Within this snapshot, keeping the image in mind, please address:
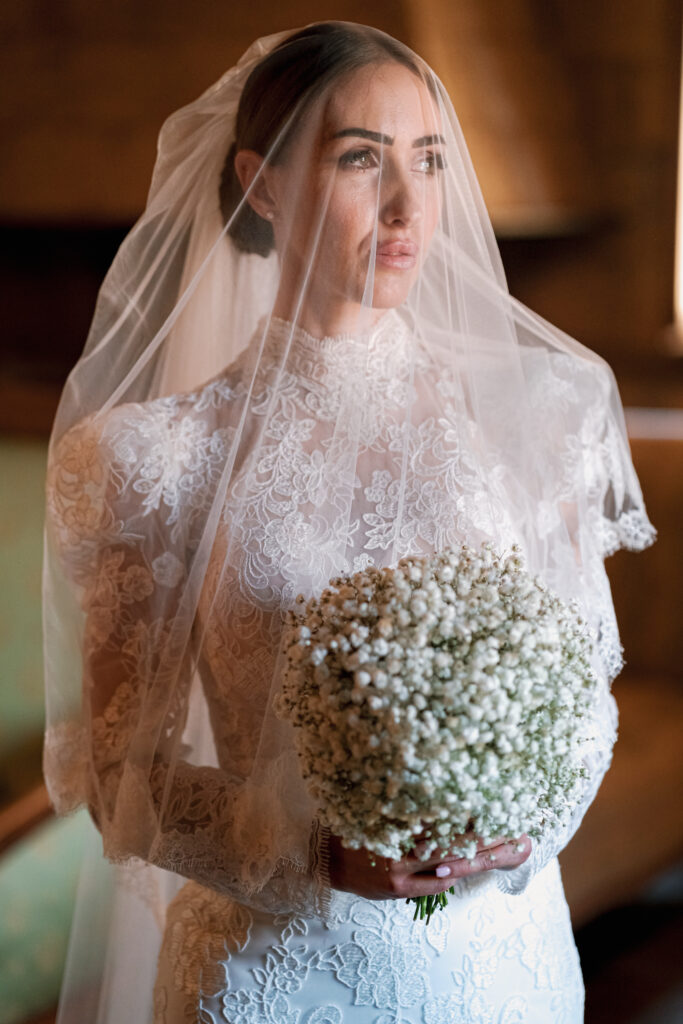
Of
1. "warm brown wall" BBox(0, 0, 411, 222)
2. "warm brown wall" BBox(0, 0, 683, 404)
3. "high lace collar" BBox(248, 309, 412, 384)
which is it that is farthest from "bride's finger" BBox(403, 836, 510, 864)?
"warm brown wall" BBox(0, 0, 411, 222)

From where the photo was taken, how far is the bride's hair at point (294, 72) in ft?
3.74

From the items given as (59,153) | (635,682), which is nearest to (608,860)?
(635,682)

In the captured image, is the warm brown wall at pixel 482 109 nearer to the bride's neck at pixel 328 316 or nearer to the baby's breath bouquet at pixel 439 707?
the bride's neck at pixel 328 316

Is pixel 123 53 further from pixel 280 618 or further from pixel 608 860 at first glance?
pixel 608 860

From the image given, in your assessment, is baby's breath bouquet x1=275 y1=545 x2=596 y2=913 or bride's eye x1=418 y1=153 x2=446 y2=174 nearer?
baby's breath bouquet x1=275 y1=545 x2=596 y2=913

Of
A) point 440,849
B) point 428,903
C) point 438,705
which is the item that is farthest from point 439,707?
point 428,903

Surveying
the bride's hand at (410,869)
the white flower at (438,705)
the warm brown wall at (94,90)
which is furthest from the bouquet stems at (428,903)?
the warm brown wall at (94,90)

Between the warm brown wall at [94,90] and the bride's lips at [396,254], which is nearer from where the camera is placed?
the bride's lips at [396,254]

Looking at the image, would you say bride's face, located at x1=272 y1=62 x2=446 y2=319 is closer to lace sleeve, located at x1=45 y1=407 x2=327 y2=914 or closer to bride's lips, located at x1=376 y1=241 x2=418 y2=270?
bride's lips, located at x1=376 y1=241 x2=418 y2=270

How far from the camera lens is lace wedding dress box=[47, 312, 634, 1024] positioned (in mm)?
1108

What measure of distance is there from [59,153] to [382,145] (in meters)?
1.95

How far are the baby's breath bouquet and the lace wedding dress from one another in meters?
0.24

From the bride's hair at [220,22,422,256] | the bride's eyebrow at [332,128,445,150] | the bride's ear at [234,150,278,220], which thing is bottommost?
the bride's ear at [234,150,278,220]

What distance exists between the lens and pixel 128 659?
1.24 m
